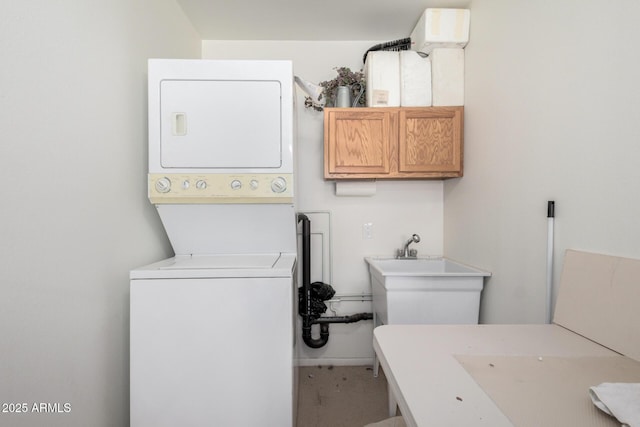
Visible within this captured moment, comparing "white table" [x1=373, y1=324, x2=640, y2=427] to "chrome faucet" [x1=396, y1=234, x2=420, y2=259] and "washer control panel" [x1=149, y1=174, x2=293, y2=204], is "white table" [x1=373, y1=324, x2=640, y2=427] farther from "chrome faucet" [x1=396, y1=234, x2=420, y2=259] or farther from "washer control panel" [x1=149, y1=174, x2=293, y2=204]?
"chrome faucet" [x1=396, y1=234, x2=420, y2=259]

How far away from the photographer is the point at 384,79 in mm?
2059

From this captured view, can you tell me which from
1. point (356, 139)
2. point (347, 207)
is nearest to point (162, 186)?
point (356, 139)

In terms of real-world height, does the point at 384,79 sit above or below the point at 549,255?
above

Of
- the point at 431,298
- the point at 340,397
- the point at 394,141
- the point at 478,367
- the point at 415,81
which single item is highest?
the point at 415,81

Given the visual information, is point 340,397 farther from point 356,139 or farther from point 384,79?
point 384,79

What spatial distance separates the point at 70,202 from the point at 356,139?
164 cm

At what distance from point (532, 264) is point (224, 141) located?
66.1 inches

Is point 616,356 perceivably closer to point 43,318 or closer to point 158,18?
point 43,318

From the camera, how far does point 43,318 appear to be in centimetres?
97

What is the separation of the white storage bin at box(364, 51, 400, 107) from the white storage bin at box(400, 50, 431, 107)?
50mm

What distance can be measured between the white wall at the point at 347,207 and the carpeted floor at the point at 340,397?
132 millimetres

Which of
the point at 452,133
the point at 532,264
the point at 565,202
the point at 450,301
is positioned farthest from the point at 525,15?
the point at 450,301

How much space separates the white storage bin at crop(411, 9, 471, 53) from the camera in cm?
193

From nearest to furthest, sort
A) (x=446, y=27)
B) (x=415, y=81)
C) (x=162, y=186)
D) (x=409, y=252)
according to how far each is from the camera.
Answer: (x=162, y=186) → (x=446, y=27) → (x=415, y=81) → (x=409, y=252)
